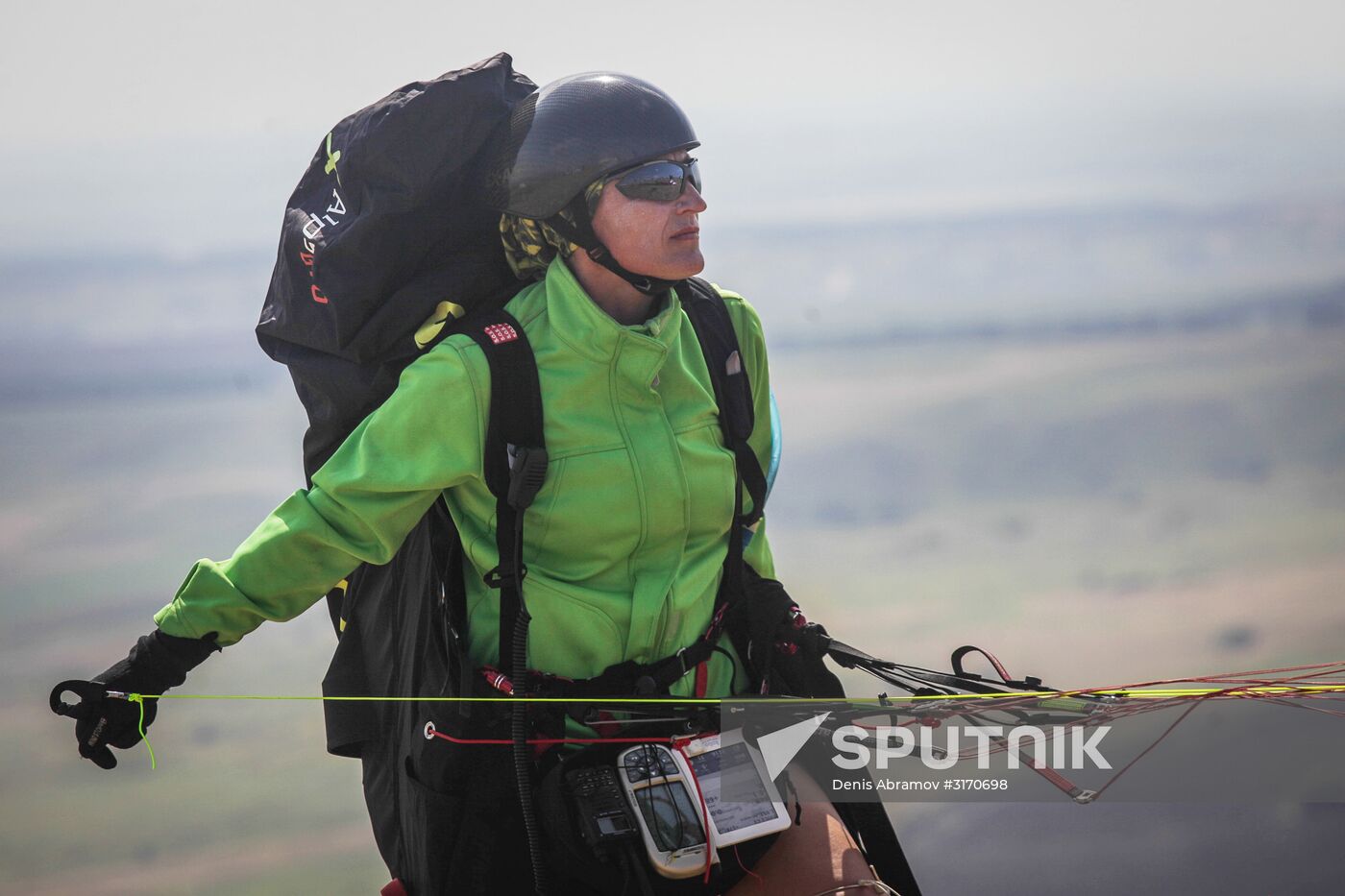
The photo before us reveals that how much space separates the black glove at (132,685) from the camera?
95.0 inches

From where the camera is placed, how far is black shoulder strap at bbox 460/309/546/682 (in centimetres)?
247

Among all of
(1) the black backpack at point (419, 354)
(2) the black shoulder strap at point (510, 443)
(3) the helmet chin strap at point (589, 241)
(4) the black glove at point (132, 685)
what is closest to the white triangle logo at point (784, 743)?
(1) the black backpack at point (419, 354)

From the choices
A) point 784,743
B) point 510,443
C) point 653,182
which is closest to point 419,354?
point 510,443

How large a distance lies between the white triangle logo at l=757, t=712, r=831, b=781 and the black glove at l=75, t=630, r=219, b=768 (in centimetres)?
101

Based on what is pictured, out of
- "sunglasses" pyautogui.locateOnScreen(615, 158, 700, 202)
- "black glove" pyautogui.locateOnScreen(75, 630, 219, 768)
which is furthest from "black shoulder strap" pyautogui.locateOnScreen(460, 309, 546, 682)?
"black glove" pyautogui.locateOnScreen(75, 630, 219, 768)

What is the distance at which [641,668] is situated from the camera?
2.58 meters

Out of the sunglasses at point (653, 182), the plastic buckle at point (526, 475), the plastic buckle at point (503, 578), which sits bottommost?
the plastic buckle at point (503, 578)

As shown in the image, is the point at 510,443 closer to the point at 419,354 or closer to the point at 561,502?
the point at 561,502

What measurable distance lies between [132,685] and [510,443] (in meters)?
0.76

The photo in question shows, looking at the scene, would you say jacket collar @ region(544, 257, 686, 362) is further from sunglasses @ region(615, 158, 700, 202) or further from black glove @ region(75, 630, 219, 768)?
black glove @ region(75, 630, 219, 768)

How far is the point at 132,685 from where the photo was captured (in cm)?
243

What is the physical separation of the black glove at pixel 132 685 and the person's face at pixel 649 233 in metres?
0.99

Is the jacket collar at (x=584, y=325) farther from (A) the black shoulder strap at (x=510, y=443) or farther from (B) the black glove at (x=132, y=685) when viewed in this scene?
(B) the black glove at (x=132, y=685)

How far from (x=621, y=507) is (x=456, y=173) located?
2.34 ft
